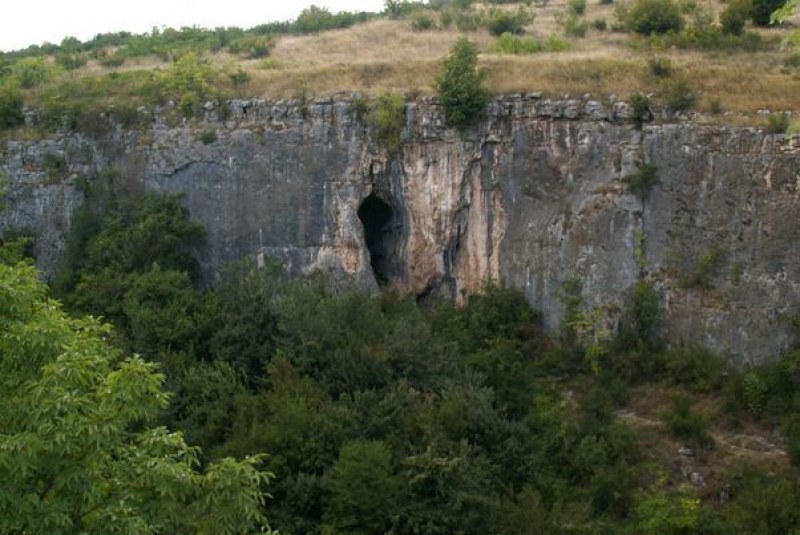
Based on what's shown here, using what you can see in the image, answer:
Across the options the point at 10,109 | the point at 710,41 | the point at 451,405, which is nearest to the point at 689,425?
the point at 451,405

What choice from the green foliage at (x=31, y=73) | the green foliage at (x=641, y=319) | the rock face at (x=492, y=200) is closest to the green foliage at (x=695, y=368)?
the rock face at (x=492, y=200)

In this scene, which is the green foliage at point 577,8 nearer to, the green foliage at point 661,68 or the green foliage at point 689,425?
the green foliage at point 661,68

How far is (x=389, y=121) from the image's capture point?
2427cm

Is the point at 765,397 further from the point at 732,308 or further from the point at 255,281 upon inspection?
the point at 255,281

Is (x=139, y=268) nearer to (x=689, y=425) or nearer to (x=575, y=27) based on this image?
(x=689, y=425)

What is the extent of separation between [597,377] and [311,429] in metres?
6.65

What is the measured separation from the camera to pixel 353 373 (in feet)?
64.2

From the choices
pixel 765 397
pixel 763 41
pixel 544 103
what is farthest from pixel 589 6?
pixel 765 397

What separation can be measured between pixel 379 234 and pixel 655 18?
9.26 metres

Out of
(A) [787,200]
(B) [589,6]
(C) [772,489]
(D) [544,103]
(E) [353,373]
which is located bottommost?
(C) [772,489]

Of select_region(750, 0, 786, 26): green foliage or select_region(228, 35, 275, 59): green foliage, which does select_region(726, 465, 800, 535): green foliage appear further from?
select_region(228, 35, 275, 59): green foliage

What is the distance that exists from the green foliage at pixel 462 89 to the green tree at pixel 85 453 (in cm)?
1499

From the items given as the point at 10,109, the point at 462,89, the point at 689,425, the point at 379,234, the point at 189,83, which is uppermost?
the point at 189,83

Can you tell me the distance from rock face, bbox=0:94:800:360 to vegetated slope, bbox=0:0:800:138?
0.84 m
